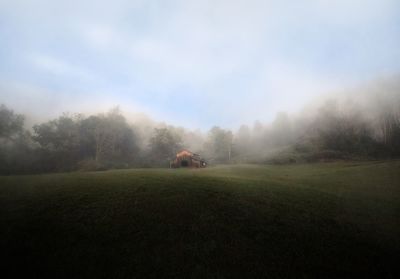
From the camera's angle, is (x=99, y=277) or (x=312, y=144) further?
(x=312, y=144)

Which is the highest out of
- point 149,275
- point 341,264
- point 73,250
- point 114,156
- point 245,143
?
point 245,143

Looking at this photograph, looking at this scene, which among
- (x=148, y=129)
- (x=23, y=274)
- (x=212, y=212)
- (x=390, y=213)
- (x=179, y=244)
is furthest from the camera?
(x=148, y=129)

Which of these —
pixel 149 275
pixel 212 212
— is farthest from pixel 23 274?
pixel 212 212

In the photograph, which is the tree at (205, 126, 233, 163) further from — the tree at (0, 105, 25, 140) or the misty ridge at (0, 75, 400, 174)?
the tree at (0, 105, 25, 140)

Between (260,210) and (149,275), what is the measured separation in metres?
12.5

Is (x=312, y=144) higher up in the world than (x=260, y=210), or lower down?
higher up

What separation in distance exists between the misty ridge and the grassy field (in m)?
16.7

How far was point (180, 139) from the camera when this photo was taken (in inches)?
3947

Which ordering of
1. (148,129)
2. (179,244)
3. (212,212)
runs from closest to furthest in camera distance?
(179,244) < (212,212) < (148,129)

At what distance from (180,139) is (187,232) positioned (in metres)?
85.2

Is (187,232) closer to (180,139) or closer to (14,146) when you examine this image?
(14,146)

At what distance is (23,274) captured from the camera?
424 inches

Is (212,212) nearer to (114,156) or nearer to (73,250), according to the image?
(73,250)

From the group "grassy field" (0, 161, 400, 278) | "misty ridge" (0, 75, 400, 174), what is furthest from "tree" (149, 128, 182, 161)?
"grassy field" (0, 161, 400, 278)
